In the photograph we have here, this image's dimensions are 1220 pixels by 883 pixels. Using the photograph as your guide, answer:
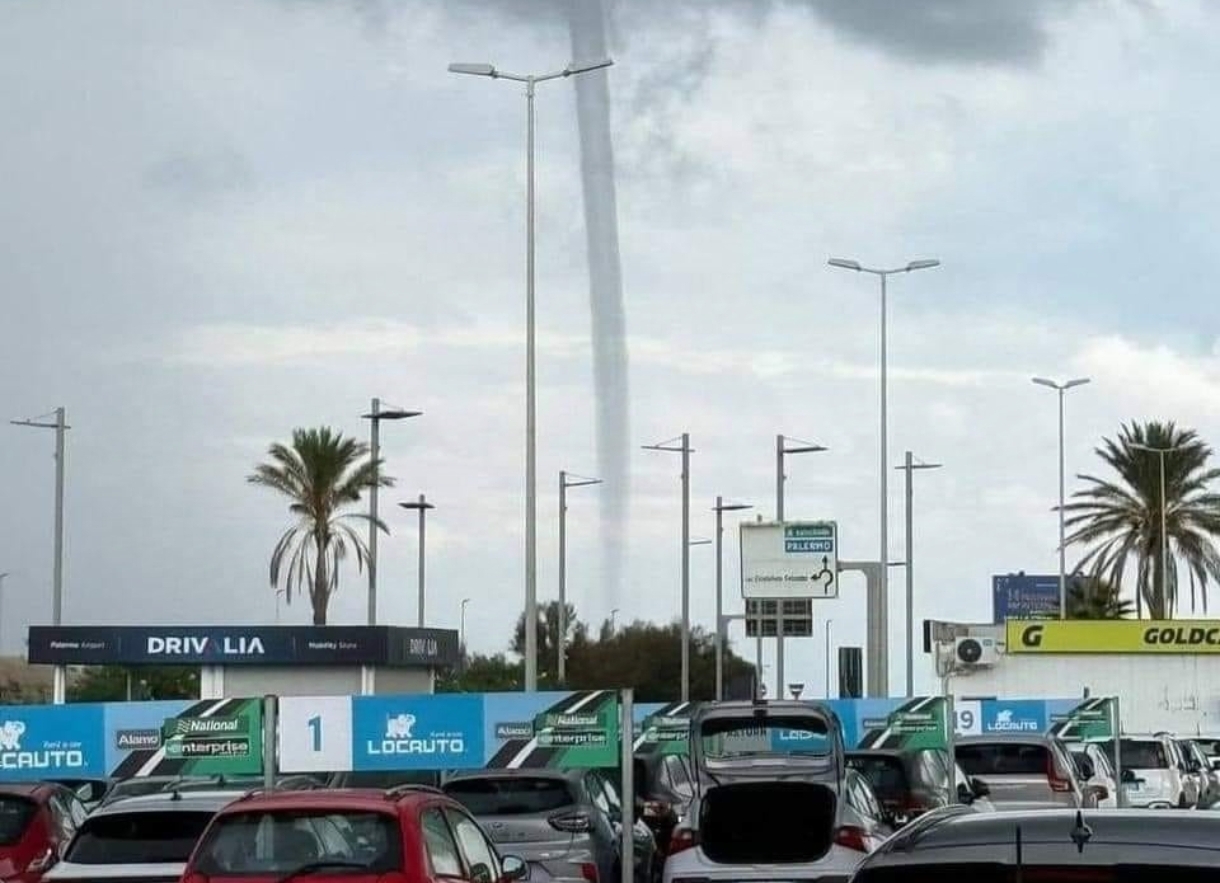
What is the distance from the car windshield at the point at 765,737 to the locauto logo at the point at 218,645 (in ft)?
119

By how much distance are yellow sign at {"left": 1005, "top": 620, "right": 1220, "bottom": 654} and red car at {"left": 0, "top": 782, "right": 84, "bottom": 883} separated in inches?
2294

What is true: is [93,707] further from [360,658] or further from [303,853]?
[360,658]

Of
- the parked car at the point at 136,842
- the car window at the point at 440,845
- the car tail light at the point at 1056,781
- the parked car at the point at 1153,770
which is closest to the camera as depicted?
the car window at the point at 440,845

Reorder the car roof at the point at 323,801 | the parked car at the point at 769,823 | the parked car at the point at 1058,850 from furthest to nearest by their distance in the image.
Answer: the parked car at the point at 769,823 → the car roof at the point at 323,801 → the parked car at the point at 1058,850

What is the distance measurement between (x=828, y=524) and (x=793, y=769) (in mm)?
35201

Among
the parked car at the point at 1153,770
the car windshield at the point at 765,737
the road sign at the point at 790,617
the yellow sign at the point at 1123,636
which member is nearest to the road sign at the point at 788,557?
the road sign at the point at 790,617

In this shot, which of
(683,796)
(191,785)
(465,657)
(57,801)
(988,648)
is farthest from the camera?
(465,657)

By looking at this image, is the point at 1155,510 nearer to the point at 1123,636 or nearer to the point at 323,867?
the point at 1123,636

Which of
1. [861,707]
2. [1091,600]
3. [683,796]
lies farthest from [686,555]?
[683,796]

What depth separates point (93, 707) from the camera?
69.1 ft

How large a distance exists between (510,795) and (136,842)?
5.07m

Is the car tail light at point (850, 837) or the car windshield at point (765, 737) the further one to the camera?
the car windshield at point (765, 737)

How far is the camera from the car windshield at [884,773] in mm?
26344

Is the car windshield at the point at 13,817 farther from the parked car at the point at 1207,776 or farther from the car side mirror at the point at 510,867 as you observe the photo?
the parked car at the point at 1207,776
